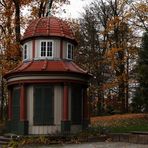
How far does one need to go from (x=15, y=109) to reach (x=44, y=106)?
2348 mm

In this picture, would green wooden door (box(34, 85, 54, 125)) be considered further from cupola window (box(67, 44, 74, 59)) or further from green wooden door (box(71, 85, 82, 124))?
cupola window (box(67, 44, 74, 59))

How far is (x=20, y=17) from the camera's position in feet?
127

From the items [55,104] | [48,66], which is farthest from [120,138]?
[48,66]

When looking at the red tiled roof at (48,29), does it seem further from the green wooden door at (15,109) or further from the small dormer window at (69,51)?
the green wooden door at (15,109)

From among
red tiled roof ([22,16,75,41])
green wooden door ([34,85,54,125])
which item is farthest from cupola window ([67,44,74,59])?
green wooden door ([34,85,54,125])

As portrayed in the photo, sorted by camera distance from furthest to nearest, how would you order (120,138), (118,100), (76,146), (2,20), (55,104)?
(118,100), (2,20), (55,104), (120,138), (76,146)

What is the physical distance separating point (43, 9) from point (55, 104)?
14.8m

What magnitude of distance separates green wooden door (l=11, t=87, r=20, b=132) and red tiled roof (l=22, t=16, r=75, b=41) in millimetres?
3825

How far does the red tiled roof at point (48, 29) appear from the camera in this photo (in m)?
29.6

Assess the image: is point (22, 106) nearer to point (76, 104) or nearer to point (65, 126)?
point (65, 126)

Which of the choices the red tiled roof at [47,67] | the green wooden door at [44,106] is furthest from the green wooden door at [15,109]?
the green wooden door at [44,106]

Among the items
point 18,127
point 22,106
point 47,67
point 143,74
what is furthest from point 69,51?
point 143,74

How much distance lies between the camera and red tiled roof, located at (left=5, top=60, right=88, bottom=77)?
27.3 metres

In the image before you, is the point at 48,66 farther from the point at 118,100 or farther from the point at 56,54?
the point at 118,100
